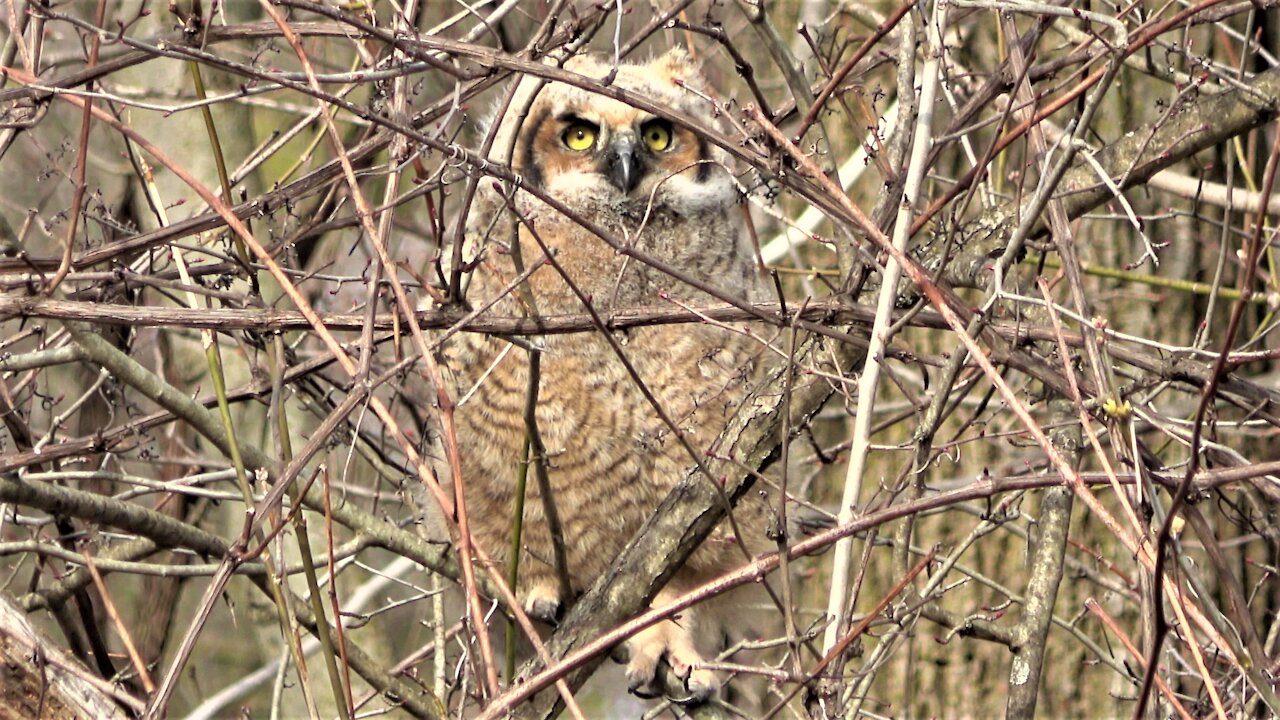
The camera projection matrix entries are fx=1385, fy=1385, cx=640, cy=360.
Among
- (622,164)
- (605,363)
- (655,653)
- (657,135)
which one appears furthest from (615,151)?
(655,653)

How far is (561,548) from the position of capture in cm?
352

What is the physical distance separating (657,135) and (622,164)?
0.25 meters

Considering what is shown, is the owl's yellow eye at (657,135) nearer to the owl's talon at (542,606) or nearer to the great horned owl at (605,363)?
the great horned owl at (605,363)

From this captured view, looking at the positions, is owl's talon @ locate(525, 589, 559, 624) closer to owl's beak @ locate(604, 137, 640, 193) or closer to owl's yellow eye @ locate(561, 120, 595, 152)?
owl's beak @ locate(604, 137, 640, 193)

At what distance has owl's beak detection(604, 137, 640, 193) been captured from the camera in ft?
13.9

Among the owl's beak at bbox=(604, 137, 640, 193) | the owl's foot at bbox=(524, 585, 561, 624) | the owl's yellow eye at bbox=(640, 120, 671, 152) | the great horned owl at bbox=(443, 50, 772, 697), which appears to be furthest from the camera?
the owl's yellow eye at bbox=(640, 120, 671, 152)

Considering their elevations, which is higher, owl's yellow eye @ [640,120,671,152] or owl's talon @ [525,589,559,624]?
owl's yellow eye @ [640,120,671,152]

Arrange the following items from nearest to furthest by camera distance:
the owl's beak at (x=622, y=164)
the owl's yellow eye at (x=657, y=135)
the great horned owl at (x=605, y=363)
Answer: the great horned owl at (x=605, y=363) < the owl's beak at (x=622, y=164) < the owl's yellow eye at (x=657, y=135)

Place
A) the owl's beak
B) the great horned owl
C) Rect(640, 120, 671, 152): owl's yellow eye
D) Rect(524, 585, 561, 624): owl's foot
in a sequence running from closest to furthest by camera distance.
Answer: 1. the great horned owl
2. Rect(524, 585, 561, 624): owl's foot
3. the owl's beak
4. Rect(640, 120, 671, 152): owl's yellow eye

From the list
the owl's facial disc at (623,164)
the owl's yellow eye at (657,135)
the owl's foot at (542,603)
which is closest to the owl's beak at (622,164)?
the owl's facial disc at (623,164)

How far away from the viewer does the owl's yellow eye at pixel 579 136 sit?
441 centimetres

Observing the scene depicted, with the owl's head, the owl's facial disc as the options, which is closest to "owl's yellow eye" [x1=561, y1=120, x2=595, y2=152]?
the owl's head

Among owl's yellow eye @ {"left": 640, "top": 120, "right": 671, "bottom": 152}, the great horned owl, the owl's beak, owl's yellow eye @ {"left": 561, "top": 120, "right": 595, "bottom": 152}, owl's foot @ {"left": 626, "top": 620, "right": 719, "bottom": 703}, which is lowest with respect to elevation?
owl's foot @ {"left": 626, "top": 620, "right": 719, "bottom": 703}

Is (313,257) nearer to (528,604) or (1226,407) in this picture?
(528,604)
